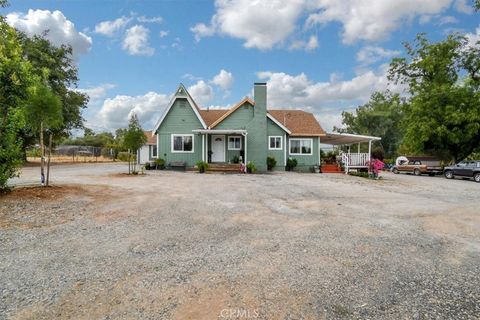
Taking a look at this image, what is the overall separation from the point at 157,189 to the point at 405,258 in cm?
933

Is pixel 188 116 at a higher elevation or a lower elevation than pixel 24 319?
higher

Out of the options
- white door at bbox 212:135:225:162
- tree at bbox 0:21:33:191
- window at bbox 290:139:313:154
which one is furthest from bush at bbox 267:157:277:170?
tree at bbox 0:21:33:191

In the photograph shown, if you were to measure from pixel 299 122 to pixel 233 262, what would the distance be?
22.2 metres

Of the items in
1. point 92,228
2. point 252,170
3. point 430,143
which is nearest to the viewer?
point 92,228

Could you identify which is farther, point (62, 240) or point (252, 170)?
point (252, 170)

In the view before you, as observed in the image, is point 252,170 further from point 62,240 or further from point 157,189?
point 62,240

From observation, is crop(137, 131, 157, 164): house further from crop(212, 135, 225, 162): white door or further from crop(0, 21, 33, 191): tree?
crop(0, 21, 33, 191): tree

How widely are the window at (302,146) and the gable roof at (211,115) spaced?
6.52m

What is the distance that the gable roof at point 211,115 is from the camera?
25.1m

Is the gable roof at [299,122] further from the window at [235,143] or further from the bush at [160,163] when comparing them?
the bush at [160,163]

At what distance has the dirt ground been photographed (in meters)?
3.34

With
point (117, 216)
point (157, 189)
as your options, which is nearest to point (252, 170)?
point (157, 189)

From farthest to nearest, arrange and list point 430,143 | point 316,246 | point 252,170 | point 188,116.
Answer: point 430,143 → point 188,116 → point 252,170 → point 316,246

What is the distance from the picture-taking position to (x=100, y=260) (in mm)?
4641
